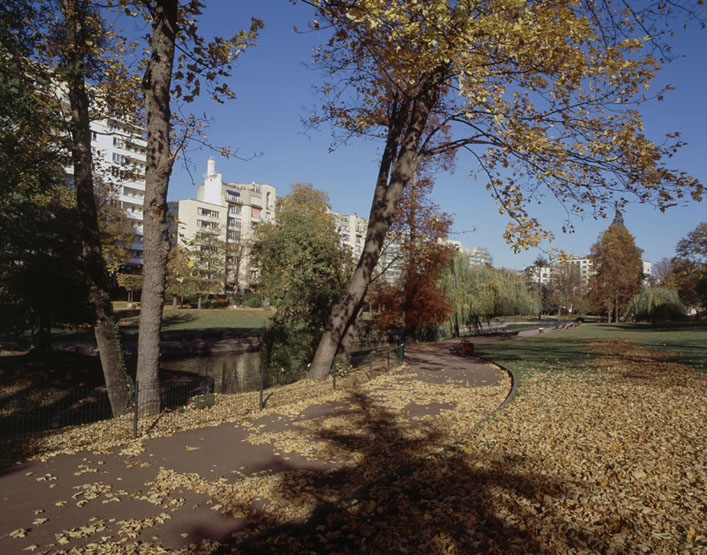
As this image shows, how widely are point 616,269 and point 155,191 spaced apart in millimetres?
57625

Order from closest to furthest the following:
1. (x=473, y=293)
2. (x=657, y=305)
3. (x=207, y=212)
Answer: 1. (x=473, y=293)
2. (x=657, y=305)
3. (x=207, y=212)

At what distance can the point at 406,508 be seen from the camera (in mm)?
4805

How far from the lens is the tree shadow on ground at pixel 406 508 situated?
13.6 feet

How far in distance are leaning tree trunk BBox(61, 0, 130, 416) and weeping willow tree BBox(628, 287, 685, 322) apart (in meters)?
50.2

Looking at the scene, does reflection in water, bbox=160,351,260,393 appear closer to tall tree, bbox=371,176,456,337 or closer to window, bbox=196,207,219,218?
tall tree, bbox=371,176,456,337

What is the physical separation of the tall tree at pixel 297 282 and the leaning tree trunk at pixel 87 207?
5.42m

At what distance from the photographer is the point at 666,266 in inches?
3681

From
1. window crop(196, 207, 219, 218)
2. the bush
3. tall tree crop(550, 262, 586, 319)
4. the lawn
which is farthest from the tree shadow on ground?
tall tree crop(550, 262, 586, 319)

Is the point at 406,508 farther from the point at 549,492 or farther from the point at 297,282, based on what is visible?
the point at 297,282

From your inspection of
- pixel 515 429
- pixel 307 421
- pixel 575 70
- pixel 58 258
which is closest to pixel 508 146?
pixel 575 70

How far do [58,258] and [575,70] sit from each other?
1594 centimetres

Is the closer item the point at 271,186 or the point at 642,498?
the point at 642,498

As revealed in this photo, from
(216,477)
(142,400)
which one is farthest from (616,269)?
(216,477)

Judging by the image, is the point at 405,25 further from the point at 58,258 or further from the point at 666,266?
the point at 666,266
